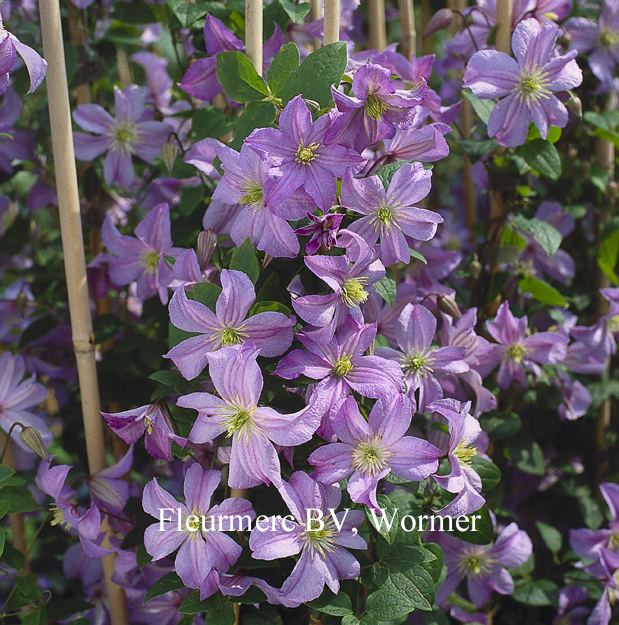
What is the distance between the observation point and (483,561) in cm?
100

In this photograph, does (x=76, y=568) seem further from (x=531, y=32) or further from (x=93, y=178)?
(x=531, y=32)

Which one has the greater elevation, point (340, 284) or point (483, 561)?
point (340, 284)

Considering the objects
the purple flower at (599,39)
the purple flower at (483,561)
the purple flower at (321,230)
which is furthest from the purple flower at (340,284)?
the purple flower at (599,39)

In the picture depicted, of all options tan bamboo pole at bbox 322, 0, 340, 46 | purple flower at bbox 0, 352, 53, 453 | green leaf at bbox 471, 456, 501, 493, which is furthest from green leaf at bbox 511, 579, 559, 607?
tan bamboo pole at bbox 322, 0, 340, 46

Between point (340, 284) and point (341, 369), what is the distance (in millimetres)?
92

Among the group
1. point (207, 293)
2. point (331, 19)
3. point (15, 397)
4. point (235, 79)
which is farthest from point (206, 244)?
point (15, 397)

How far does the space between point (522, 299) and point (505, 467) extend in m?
0.32

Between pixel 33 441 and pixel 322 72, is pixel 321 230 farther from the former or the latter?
pixel 33 441

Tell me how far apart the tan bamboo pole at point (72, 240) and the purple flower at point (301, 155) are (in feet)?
0.96

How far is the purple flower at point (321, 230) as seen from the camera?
2.31 ft

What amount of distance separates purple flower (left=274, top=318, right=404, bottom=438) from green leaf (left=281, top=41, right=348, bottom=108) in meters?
0.26

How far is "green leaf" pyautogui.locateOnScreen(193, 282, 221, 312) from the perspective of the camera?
2.38 feet

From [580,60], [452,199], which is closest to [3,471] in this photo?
[580,60]

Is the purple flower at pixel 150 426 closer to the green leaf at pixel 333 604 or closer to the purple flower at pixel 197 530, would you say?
the purple flower at pixel 197 530
